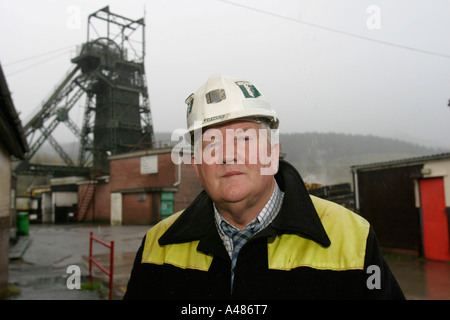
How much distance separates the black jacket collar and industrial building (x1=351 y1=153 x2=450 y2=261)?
Result: 1096cm

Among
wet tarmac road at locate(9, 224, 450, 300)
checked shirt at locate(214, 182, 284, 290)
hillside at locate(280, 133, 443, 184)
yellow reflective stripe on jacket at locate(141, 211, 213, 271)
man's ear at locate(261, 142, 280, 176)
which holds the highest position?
hillside at locate(280, 133, 443, 184)

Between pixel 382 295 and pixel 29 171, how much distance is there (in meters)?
36.0

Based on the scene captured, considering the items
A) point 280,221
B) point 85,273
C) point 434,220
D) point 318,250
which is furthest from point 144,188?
point 318,250

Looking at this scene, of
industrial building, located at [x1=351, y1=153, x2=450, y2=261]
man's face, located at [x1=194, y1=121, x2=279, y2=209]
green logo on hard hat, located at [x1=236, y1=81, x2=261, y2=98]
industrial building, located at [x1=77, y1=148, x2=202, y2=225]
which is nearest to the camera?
man's face, located at [x1=194, y1=121, x2=279, y2=209]

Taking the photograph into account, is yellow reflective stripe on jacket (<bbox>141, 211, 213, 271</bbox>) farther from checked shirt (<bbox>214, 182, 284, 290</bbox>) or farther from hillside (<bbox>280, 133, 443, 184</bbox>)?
hillside (<bbox>280, 133, 443, 184</bbox>)

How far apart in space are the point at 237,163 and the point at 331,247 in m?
0.75

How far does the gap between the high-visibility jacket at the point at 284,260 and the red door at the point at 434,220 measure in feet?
36.5

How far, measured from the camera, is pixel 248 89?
2.27 meters

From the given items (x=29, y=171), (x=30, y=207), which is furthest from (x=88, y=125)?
(x=30, y=207)

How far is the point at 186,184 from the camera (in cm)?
2600

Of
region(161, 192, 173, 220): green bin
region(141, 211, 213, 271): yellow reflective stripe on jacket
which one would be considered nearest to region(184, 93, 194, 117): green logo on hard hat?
region(141, 211, 213, 271): yellow reflective stripe on jacket

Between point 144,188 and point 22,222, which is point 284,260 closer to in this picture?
point 22,222

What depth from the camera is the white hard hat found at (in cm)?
217
